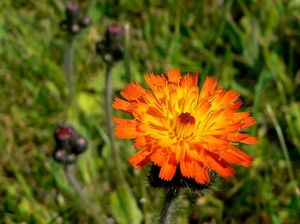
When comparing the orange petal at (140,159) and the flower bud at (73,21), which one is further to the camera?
the flower bud at (73,21)

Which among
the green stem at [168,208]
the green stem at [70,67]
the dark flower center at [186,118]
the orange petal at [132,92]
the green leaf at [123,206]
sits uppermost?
the green stem at [70,67]

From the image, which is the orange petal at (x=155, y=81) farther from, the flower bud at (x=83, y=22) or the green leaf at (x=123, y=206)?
the flower bud at (x=83, y=22)

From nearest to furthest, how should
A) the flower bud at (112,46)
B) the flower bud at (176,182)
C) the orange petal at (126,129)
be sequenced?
1. the orange petal at (126,129)
2. the flower bud at (176,182)
3. the flower bud at (112,46)

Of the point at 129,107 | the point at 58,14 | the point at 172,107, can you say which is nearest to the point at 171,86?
the point at 172,107

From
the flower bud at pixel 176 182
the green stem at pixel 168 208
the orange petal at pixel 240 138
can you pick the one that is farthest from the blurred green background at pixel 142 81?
the orange petal at pixel 240 138

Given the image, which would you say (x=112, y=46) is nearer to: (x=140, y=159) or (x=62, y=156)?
(x=62, y=156)

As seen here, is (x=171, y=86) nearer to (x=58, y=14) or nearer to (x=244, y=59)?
(x=244, y=59)

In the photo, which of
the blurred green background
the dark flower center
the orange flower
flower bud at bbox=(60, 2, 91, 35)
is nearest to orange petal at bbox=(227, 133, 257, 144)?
the orange flower
